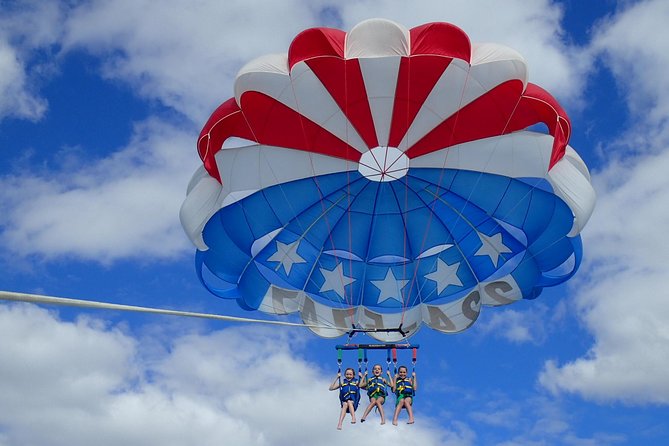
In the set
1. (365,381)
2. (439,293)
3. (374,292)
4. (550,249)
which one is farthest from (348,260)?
(550,249)

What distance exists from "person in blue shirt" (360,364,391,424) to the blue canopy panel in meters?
1.93

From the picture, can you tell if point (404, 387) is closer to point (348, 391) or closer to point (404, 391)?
point (404, 391)

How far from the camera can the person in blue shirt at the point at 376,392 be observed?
11.6m

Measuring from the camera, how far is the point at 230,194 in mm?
12492

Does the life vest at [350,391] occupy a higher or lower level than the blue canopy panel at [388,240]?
lower

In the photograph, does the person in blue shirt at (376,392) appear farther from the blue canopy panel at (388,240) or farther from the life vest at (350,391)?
the blue canopy panel at (388,240)

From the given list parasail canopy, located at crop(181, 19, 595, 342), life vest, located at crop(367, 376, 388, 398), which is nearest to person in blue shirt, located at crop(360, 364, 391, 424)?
life vest, located at crop(367, 376, 388, 398)

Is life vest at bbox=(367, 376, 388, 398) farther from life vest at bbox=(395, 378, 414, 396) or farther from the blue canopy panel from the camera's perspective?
the blue canopy panel

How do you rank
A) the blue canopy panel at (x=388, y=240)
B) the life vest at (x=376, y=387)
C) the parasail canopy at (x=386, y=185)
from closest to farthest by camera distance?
the parasail canopy at (x=386, y=185), the life vest at (x=376, y=387), the blue canopy panel at (x=388, y=240)

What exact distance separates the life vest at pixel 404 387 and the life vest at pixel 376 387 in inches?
7.2

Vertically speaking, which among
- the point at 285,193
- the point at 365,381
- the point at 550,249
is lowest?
the point at 365,381

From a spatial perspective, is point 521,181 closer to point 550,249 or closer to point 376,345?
point 550,249

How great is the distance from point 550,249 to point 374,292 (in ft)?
9.92

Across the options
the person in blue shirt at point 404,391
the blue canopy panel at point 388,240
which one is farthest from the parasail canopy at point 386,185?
the person in blue shirt at point 404,391
